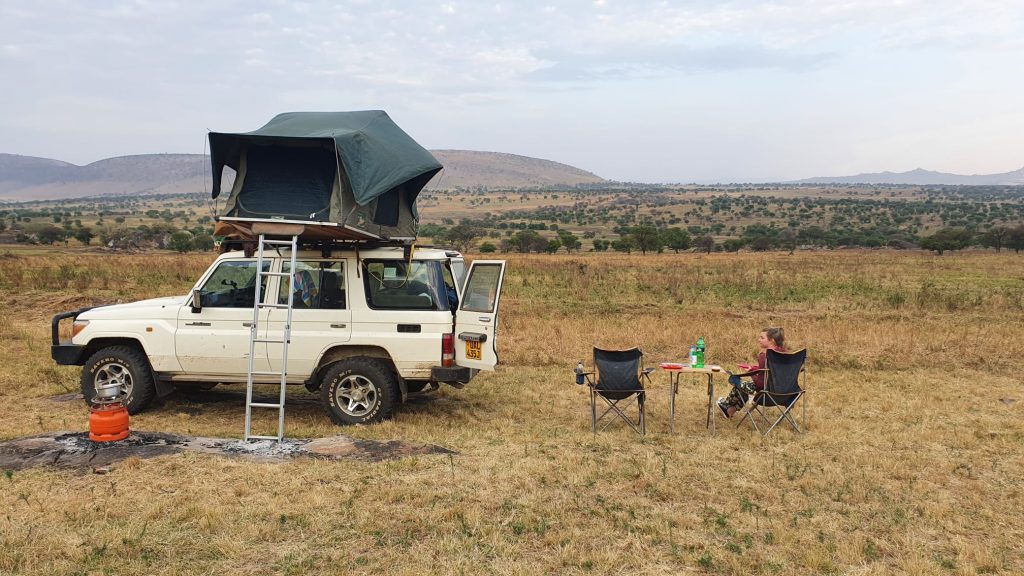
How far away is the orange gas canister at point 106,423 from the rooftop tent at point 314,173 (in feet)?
6.95

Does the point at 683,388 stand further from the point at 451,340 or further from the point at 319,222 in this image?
the point at 319,222

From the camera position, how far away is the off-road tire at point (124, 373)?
896 centimetres

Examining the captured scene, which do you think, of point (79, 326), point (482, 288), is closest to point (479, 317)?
point (482, 288)

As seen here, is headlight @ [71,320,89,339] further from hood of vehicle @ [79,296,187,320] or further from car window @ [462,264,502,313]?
car window @ [462,264,502,313]

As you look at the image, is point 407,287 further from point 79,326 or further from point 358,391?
point 79,326

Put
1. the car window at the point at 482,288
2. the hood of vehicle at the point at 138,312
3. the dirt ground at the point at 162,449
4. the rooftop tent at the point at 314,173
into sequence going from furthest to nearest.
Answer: the hood of vehicle at the point at 138,312, the car window at the point at 482,288, the rooftop tent at the point at 314,173, the dirt ground at the point at 162,449

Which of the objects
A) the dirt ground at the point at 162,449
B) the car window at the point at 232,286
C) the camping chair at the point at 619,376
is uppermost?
the car window at the point at 232,286

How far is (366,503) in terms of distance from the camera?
6141mm

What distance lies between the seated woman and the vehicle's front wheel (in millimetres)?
3914

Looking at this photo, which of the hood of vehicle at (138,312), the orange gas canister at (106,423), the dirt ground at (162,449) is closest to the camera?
the dirt ground at (162,449)

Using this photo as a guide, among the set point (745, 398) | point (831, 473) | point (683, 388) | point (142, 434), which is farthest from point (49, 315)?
point (831, 473)

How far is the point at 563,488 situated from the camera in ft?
21.8

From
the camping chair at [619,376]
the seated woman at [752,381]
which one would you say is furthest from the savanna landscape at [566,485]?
the camping chair at [619,376]

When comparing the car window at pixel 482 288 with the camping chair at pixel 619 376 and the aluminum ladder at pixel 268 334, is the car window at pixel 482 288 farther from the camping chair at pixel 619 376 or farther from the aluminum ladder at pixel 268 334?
the aluminum ladder at pixel 268 334
